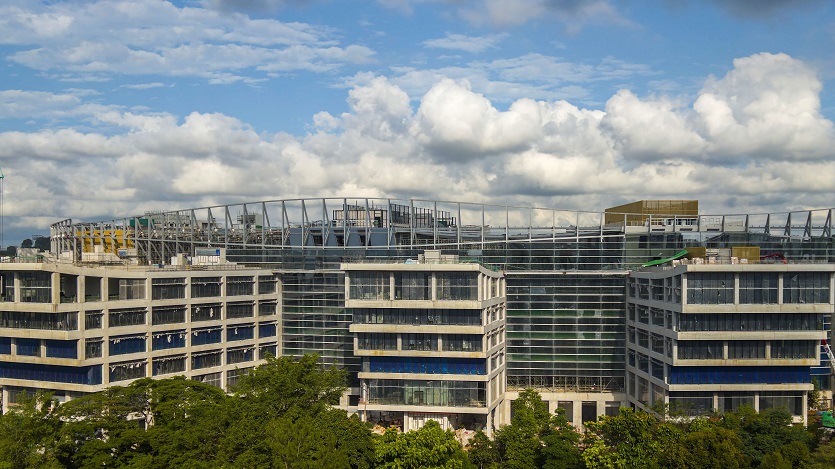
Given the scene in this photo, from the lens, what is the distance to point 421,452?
201 feet

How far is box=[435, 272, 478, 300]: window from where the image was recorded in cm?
8038

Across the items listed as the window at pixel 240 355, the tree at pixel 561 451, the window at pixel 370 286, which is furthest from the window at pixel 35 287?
the tree at pixel 561 451

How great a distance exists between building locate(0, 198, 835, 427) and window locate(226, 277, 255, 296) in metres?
0.82

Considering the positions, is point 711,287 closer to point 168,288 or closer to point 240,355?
point 240,355

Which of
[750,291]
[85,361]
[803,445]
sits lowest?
[803,445]

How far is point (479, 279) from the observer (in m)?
80.1

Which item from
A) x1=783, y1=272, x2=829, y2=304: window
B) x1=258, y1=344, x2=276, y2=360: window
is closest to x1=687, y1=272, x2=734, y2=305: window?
x1=783, y1=272, x2=829, y2=304: window

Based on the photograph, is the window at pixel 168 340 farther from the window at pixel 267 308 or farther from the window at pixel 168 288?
the window at pixel 267 308

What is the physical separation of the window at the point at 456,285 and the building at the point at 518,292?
1.26 metres

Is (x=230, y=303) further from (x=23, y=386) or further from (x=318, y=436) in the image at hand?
(x=318, y=436)

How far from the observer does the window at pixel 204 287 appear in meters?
86.8

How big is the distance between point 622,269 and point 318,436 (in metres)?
52.3

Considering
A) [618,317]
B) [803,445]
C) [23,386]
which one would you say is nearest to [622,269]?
[618,317]

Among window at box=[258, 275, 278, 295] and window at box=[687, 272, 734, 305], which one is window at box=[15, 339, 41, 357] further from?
window at box=[687, 272, 734, 305]
